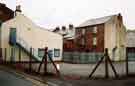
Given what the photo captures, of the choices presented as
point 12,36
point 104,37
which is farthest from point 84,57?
point 12,36

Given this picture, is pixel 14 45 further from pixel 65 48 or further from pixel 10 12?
pixel 65 48

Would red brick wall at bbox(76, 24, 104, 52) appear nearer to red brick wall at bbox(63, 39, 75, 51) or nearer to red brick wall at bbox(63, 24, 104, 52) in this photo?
red brick wall at bbox(63, 24, 104, 52)

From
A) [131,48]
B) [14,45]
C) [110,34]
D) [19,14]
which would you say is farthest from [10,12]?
[131,48]

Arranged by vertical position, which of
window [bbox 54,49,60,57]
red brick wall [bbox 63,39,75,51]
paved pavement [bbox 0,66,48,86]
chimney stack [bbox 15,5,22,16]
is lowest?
paved pavement [bbox 0,66,48,86]

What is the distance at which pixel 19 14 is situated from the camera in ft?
124

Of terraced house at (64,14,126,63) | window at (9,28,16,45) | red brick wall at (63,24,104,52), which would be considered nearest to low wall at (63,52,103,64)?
terraced house at (64,14,126,63)

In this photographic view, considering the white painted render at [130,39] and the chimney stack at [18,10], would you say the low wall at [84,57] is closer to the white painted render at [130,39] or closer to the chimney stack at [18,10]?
the chimney stack at [18,10]

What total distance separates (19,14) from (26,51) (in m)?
6.57

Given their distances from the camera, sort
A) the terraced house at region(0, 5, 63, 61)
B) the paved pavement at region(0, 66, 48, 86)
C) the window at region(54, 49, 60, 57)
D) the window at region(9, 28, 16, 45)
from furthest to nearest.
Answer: the window at region(54, 49, 60, 57) → the terraced house at region(0, 5, 63, 61) → the window at region(9, 28, 16, 45) → the paved pavement at region(0, 66, 48, 86)

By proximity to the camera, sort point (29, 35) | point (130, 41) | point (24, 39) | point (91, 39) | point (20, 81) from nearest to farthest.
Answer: point (20, 81)
point (24, 39)
point (29, 35)
point (91, 39)
point (130, 41)

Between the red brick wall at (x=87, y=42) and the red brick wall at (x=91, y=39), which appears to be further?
the red brick wall at (x=87, y=42)

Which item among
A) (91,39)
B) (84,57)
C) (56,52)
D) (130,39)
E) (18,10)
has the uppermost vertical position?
(18,10)

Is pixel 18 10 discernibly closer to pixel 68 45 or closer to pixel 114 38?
pixel 68 45

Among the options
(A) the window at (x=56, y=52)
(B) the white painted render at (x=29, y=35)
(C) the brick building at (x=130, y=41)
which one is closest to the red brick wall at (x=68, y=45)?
(C) the brick building at (x=130, y=41)
